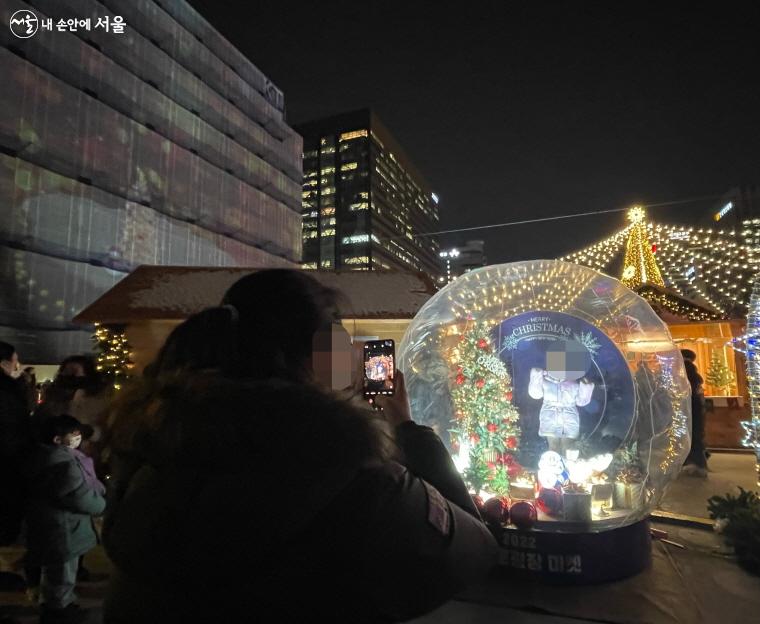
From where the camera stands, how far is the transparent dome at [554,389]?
460 centimetres

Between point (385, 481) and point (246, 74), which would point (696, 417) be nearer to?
point (385, 481)

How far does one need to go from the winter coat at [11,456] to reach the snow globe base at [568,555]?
3499 mm

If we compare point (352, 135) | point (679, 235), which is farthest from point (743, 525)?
point (352, 135)

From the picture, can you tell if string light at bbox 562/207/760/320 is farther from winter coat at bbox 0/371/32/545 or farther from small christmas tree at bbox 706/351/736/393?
winter coat at bbox 0/371/32/545

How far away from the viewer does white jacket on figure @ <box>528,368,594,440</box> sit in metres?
4.85

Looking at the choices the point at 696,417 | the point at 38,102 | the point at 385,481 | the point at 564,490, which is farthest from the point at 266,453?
the point at 38,102

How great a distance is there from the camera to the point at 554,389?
4.93 metres

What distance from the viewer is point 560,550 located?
412cm

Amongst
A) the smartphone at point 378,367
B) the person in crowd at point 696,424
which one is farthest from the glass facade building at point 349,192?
the smartphone at point 378,367

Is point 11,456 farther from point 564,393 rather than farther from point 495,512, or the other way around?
point 564,393

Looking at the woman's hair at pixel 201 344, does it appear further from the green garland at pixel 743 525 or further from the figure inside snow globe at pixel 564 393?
the green garland at pixel 743 525

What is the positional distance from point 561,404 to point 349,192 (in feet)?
309

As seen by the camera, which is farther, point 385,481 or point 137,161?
point 137,161

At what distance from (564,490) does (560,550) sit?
60cm
